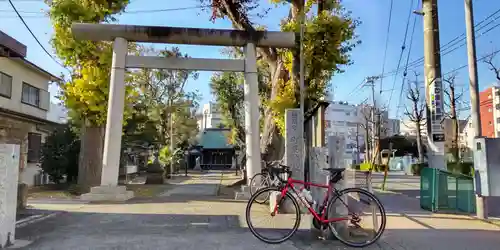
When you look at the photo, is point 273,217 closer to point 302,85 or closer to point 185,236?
point 185,236

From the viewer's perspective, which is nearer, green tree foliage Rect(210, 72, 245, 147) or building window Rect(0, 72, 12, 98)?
building window Rect(0, 72, 12, 98)

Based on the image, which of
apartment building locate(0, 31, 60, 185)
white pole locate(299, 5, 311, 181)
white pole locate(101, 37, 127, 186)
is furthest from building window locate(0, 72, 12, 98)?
white pole locate(299, 5, 311, 181)

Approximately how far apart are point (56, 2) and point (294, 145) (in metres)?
9.12

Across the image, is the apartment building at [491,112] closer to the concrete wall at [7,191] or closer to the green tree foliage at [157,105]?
the green tree foliage at [157,105]

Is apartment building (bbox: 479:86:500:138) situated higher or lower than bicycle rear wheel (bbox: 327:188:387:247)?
higher

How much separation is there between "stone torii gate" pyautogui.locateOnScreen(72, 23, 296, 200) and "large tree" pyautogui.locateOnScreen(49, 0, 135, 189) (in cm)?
154

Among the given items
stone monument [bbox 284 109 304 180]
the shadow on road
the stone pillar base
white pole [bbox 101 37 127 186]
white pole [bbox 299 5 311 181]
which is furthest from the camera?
white pole [bbox 101 37 127 186]

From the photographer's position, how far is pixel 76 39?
12375 millimetres

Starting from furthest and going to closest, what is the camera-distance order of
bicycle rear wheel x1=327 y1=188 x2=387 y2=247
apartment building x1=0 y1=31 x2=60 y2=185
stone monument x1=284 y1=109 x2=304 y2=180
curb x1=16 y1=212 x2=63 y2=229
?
1. apartment building x1=0 y1=31 x2=60 y2=185
2. stone monument x1=284 y1=109 x2=304 y2=180
3. curb x1=16 y1=212 x2=63 y2=229
4. bicycle rear wheel x1=327 y1=188 x2=387 y2=247

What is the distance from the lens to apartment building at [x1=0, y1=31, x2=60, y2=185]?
17.1 metres

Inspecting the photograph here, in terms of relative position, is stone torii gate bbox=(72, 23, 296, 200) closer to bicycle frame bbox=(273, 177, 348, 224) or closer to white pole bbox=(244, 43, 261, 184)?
white pole bbox=(244, 43, 261, 184)

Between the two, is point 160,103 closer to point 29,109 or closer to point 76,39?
point 29,109

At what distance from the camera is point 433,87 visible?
419 inches

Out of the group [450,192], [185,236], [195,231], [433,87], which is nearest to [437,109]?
[433,87]
